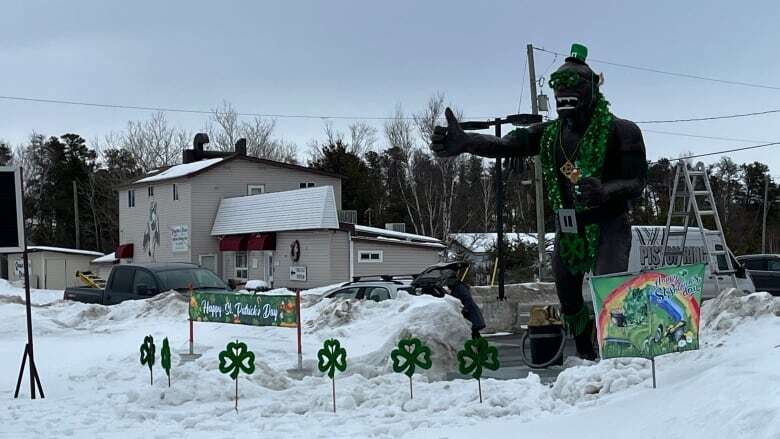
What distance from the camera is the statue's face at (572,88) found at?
7.86 metres

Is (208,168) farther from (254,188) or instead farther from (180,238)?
(180,238)

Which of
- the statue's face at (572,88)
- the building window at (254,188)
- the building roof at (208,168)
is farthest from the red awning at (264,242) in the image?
the statue's face at (572,88)

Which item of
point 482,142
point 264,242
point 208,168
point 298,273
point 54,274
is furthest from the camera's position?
point 54,274

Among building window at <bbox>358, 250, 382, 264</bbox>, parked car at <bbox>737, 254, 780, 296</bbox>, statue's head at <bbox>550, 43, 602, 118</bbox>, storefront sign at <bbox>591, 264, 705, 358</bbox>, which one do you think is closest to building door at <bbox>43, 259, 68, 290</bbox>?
building window at <bbox>358, 250, 382, 264</bbox>

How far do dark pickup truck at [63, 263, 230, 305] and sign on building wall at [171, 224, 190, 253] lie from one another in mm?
20138

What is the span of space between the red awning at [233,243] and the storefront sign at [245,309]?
26.2 meters

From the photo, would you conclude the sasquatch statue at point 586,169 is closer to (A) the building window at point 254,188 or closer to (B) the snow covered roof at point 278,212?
(B) the snow covered roof at point 278,212

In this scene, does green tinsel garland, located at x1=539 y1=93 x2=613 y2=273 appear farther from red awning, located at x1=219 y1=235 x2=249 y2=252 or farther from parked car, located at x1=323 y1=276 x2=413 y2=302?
red awning, located at x1=219 y1=235 x2=249 y2=252

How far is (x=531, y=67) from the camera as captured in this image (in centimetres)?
3173

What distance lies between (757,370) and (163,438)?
4.63 metres

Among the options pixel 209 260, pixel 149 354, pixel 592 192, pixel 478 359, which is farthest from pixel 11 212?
pixel 209 260

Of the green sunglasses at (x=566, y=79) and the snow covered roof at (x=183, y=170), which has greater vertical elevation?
the snow covered roof at (x=183, y=170)

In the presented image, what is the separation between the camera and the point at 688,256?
2286 cm

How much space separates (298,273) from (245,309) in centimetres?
2417
